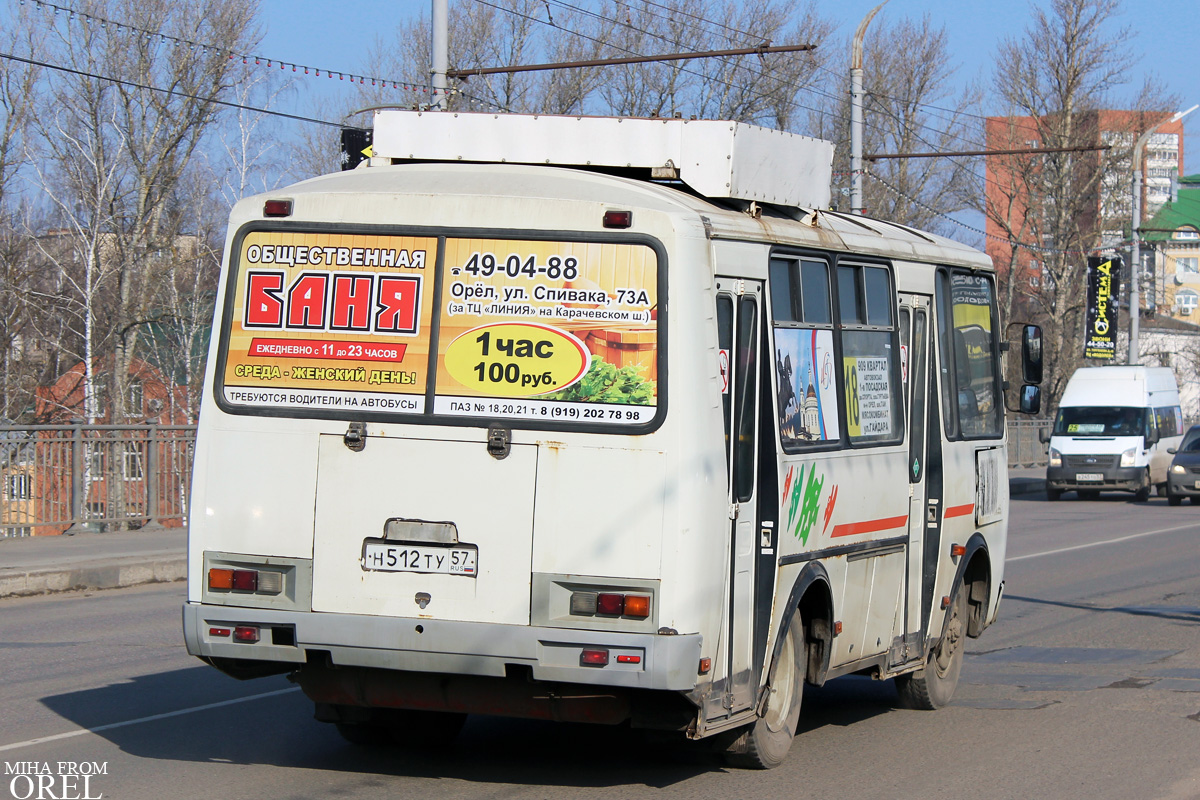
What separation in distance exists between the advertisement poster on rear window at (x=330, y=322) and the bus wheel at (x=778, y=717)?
2201 millimetres

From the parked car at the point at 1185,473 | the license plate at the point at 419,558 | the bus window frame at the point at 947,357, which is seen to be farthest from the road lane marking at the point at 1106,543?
the license plate at the point at 419,558

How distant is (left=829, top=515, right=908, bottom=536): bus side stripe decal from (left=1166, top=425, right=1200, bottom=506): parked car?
1005 inches

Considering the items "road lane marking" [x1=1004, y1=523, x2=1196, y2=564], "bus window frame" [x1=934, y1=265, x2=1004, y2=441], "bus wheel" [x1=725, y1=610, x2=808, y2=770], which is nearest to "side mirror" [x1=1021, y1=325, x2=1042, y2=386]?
"bus window frame" [x1=934, y1=265, x2=1004, y2=441]

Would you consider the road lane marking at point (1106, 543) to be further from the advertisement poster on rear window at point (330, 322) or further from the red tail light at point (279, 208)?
the red tail light at point (279, 208)

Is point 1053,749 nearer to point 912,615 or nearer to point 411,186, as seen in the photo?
point 912,615

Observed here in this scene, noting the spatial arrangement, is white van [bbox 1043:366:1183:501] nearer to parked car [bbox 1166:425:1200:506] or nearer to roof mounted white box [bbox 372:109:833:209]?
parked car [bbox 1166:425:1200:506]

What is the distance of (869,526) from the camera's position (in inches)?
299

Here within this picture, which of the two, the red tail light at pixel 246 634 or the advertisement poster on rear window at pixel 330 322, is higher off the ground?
the advertisement poster on rear window at pixel 330 322

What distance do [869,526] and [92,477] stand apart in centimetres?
1285

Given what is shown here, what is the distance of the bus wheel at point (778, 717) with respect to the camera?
6.80 metres

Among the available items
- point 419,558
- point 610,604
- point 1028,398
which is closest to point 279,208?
point 419,558

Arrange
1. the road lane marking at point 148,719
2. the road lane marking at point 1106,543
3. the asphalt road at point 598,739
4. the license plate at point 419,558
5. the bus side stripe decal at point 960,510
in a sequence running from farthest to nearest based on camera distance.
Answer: the road lane marking at point 1106,543 < the bus side stripe decal at point 960,510 < the road lane marking at point 148,719 < the asphalt road at point 598,739 < the license plate at point 419,558

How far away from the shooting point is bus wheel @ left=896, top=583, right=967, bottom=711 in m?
8.83

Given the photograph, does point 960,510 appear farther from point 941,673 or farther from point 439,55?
point 439,55
